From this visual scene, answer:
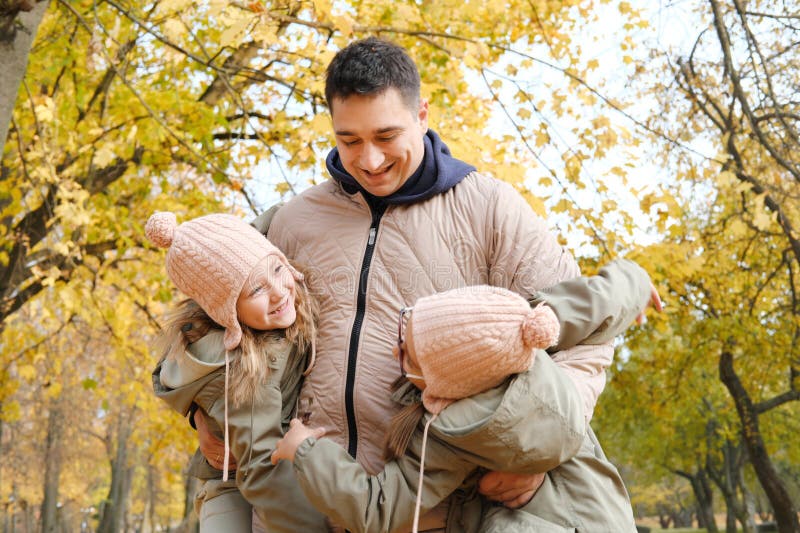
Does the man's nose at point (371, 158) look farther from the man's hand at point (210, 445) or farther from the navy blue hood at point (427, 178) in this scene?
the man's hand at point (210, 445)

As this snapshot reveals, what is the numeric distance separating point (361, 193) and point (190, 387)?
0.76 metres

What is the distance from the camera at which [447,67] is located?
8.12m

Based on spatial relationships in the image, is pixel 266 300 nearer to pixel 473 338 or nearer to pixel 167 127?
pixel 473 338

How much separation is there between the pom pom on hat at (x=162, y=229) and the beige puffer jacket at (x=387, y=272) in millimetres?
412

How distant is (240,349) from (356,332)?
0.33m

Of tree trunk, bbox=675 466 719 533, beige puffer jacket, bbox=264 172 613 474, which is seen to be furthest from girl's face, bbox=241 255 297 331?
tree trunk, bbox=675 466 719 533

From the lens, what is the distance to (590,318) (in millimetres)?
2330

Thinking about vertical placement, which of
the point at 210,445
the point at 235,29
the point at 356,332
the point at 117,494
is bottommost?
the point at 117,494

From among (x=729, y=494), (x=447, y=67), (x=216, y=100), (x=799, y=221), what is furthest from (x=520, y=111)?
(x=729, y=494)

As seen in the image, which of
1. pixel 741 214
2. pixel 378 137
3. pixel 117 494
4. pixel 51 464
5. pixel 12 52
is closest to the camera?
pixel 378 137

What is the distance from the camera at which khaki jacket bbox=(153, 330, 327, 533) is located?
238cm

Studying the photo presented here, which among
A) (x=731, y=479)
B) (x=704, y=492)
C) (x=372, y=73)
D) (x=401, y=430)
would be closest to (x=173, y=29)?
(x=372, y=73)

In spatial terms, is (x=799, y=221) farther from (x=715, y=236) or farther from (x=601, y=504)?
(x=601, y=504)

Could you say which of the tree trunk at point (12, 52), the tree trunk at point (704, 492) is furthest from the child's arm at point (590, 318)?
the tree trunk at point (704, 492)
